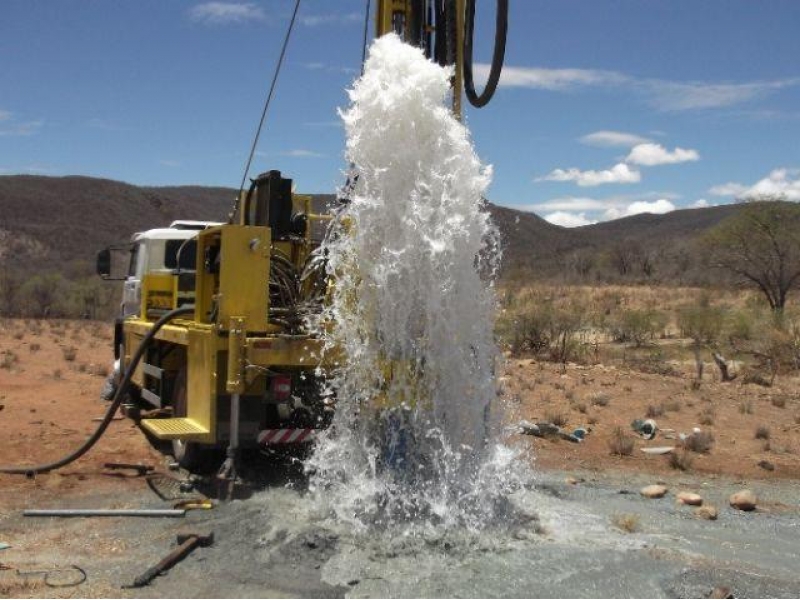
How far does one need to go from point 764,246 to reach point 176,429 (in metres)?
35.8

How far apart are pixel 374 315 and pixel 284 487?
6.44 ft

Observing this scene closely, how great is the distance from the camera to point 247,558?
227 inches

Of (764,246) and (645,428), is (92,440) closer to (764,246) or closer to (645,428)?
(645,428)

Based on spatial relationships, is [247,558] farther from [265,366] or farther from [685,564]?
[685,564]

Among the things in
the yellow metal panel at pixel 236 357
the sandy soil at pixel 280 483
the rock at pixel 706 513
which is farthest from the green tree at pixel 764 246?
the yellow metal panel at pixel 236 357

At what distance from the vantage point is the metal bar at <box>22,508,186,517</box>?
6.86 meters

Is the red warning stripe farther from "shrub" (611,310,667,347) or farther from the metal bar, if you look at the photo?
"shrub" (611,310,667,347)

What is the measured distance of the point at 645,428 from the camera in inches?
464

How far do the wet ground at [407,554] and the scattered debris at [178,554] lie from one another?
0.06m

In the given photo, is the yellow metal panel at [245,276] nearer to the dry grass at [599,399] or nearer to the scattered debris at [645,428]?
the scattered debris at [645,428]

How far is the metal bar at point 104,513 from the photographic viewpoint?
6.86 m

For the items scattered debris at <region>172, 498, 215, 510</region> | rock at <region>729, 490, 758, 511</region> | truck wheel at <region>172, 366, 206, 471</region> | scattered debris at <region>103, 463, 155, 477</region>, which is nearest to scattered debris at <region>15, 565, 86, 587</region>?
scattered debris at <region>172, 498, 215, 510</region>

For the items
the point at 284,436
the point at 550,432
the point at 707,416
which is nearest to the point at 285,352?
the point at 284,436

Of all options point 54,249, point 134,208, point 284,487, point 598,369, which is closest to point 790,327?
point 598,369
